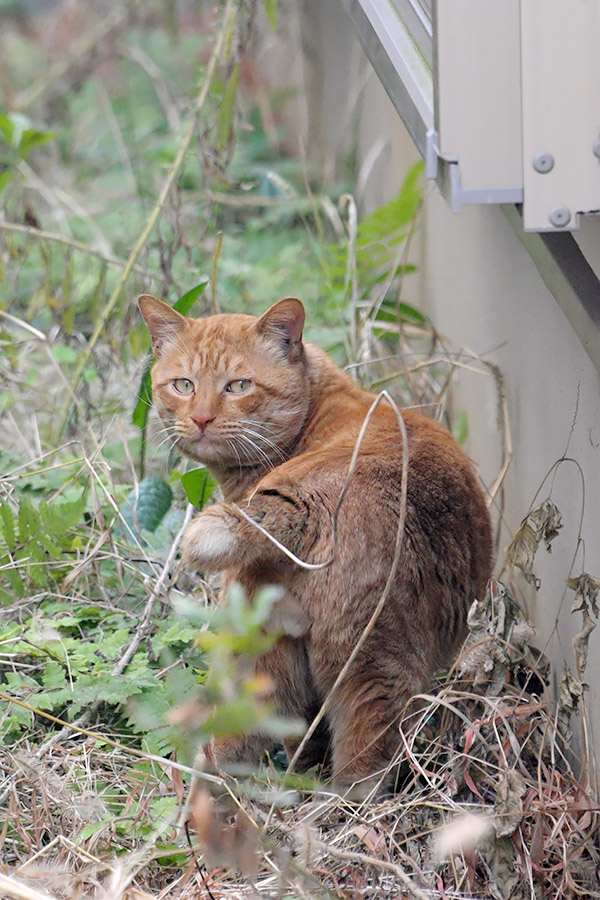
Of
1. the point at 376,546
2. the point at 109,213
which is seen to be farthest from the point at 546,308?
the point at 109,213

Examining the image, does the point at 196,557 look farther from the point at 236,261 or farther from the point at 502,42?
the point at 236,261

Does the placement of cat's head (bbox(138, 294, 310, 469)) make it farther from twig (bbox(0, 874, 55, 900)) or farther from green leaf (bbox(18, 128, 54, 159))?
green leaf (bbox(18, 128, 54, 159))

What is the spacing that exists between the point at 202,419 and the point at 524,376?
740 mm

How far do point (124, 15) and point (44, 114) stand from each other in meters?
0.91

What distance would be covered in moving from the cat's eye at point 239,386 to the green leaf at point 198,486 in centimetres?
36

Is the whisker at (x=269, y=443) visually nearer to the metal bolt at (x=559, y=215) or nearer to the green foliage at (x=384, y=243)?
the metal bolt at (x=559, y=215)

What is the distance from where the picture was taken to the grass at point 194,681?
150 centimetres

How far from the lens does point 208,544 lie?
164 cm

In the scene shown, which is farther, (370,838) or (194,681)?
(194,681)

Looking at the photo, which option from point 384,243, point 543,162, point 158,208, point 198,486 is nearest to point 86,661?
point 198,486

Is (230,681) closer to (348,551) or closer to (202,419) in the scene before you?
(348,551)

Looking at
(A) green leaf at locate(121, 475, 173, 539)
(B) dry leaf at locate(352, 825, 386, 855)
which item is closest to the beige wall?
(B) dry leaf at locate(352, 825, 386, 855)

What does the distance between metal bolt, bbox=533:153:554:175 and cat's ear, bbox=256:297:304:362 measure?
0.79 m

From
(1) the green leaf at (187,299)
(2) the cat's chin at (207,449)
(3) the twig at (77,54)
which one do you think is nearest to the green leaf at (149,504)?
(1) the green leaf at (187,299)
